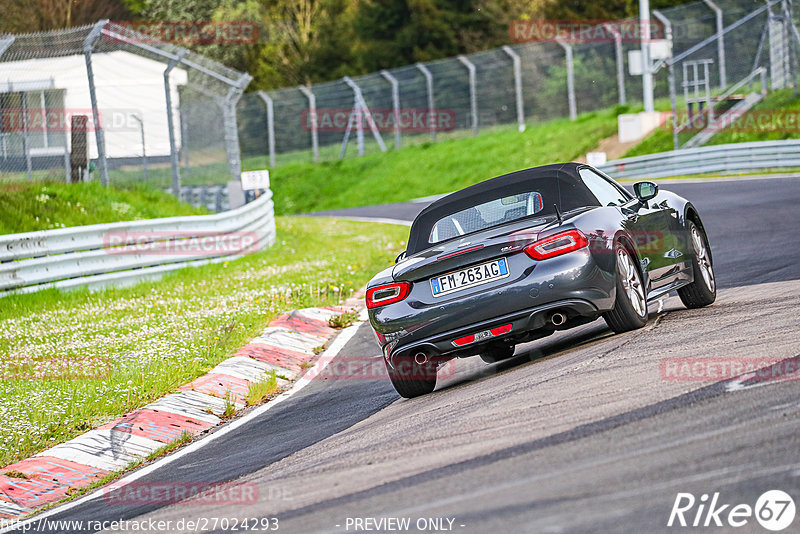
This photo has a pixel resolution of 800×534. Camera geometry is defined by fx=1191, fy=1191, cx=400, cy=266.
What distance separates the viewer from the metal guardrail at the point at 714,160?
26.6 m

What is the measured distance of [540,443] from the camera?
550 cm

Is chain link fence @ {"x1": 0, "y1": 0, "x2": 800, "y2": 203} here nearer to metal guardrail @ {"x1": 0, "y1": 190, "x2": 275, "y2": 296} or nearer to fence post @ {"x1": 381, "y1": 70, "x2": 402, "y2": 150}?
fence post @ {"x1": 381, "y1": 70, "x2": 402, "y2": 150}

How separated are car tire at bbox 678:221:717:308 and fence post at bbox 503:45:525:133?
95.5 feet

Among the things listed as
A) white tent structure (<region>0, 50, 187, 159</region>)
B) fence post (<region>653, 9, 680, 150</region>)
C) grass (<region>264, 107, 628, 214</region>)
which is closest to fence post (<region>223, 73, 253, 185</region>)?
white tent structure (<region>0, 50, 187, 159</region>)

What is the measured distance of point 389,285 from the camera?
8.12 meters

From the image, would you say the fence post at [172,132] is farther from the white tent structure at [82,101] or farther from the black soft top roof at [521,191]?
the black soft top roof at [521,191]

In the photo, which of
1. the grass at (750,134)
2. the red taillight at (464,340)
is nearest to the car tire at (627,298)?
the red taillight at (464,340)

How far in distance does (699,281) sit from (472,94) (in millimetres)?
32376

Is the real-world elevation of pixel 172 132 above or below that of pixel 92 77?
below

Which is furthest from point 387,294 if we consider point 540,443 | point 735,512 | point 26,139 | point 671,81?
point 671,81

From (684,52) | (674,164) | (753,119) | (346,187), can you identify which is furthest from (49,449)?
(346,187)

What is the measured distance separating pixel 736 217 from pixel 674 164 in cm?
1273

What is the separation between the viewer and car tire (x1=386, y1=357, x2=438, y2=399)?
816 centimetres

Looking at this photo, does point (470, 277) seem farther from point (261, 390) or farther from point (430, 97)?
point (430, 97)
